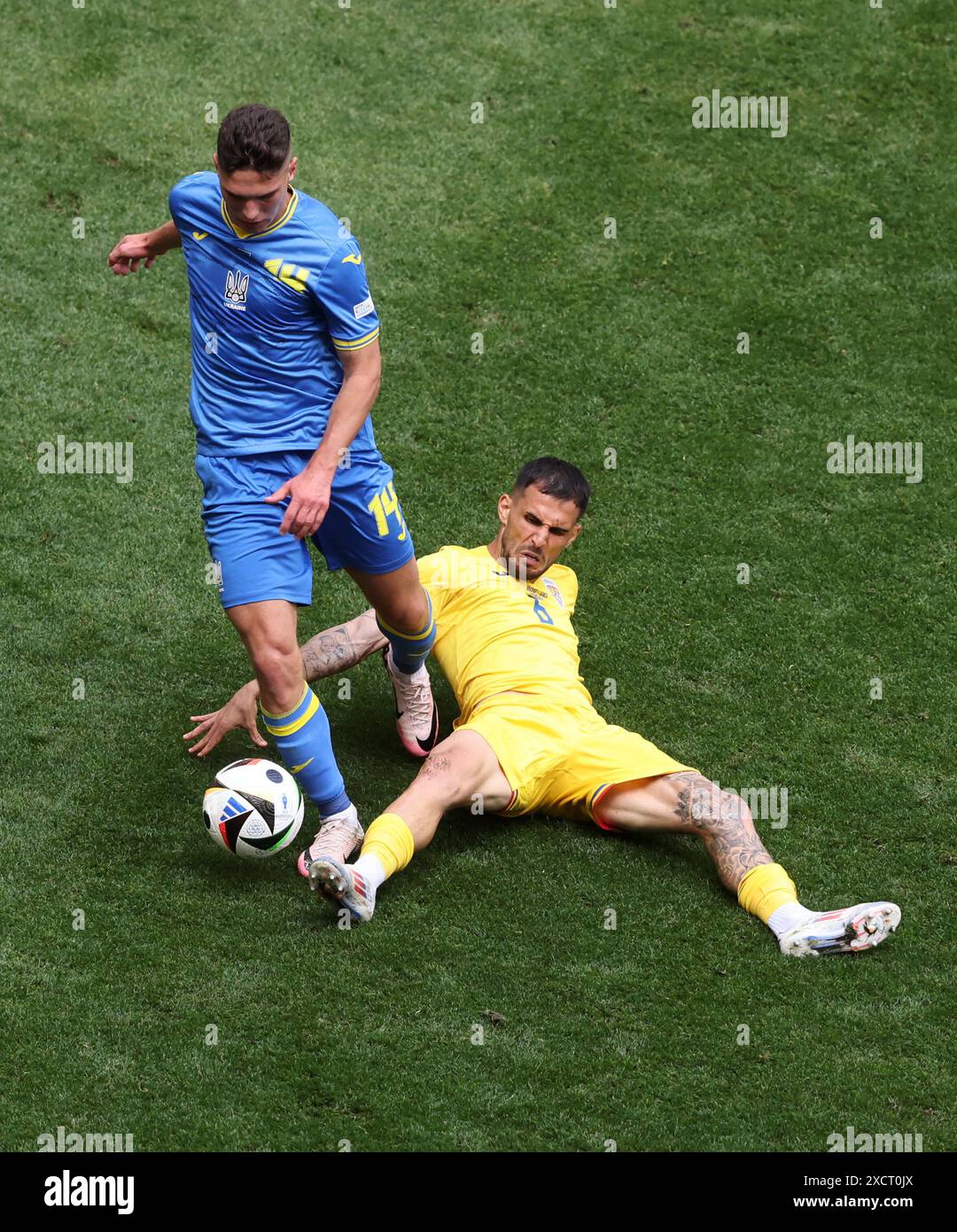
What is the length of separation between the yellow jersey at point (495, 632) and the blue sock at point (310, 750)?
0.77 m

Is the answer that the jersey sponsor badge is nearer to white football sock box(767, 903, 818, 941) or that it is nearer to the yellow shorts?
the yellow shorts

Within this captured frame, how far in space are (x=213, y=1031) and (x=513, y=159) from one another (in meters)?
6.42

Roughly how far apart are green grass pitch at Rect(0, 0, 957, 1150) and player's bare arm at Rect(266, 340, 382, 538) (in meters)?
1.34

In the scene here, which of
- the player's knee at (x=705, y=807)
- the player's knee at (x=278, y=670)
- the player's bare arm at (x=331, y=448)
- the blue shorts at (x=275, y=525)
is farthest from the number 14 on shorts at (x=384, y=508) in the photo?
the player's knee at (x=705, y=807)

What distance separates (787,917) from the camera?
5.60 meters

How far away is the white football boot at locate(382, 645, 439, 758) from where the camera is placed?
6512mm

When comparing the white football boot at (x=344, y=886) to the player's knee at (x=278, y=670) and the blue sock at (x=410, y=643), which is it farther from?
the blue sock at (x=410, y=643)

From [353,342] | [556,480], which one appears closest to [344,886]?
[353,342]

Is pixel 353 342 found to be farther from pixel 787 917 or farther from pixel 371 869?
pixel 787 917

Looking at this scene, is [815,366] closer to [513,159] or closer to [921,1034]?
[513,159]

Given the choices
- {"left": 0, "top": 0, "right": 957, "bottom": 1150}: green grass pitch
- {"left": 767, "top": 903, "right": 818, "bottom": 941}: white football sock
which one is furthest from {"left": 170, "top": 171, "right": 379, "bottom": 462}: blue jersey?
{"left": 767, "top": 903, "right": 818, "bottom": 941}: white football sock

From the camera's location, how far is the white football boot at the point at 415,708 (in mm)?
6512

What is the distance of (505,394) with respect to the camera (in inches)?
340

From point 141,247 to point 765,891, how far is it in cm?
330
